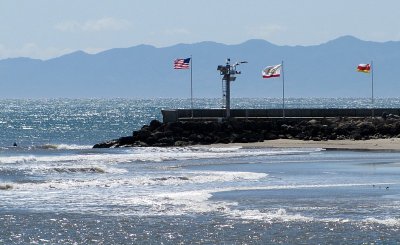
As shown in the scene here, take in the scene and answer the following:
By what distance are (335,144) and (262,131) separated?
262 inches

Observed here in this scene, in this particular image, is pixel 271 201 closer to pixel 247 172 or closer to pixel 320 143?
pixel 247 172

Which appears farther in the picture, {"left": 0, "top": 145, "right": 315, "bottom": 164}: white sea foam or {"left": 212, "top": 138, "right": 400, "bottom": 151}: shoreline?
{"left": 212, "top": 138, "right": 400, "bottom": 151}: shoreline

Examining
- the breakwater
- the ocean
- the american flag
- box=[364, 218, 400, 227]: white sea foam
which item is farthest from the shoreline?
box=[364, 218, 400, 227]: white sea foam

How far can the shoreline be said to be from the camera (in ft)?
185

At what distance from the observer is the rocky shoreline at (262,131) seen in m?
63.1

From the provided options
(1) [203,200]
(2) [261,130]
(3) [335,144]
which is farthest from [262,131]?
(1) [203,200]

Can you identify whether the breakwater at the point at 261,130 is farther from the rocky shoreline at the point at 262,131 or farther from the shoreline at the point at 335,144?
the shoreline at the point at 335,144

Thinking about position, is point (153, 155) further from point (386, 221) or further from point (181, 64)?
point (386, 221)

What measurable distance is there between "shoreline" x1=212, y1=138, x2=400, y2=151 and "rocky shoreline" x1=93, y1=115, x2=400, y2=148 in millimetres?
1281

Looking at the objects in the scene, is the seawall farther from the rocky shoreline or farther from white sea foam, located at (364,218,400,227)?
white sea foam, located at (364,218,400,227)

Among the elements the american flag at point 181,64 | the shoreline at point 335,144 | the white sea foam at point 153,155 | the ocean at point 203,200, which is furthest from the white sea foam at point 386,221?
the american flag at point 181,64

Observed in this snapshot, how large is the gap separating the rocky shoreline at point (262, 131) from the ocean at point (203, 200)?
1067 centimetres

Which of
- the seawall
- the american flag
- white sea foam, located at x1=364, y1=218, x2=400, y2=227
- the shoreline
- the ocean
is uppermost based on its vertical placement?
the american flag

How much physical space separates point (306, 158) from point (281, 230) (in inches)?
1002
